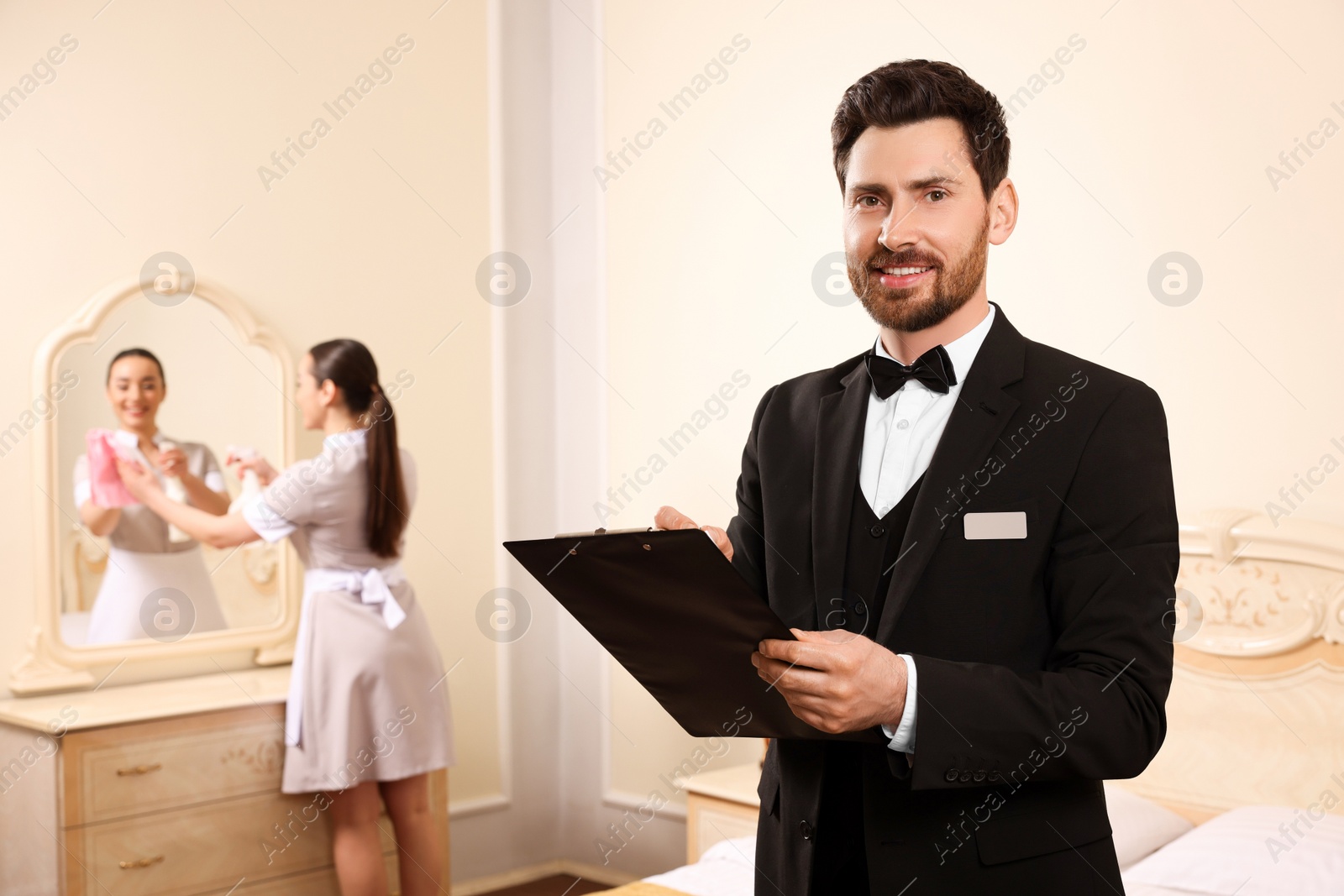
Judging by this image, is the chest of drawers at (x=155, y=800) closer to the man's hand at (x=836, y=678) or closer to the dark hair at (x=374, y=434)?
the dark hair at (x=374, y=434)

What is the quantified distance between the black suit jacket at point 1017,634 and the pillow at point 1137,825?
1.38 metres

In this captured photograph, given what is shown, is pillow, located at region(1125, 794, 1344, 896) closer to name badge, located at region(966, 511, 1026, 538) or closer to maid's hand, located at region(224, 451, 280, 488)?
name badge, located at region(966, 511, 1026, 538)

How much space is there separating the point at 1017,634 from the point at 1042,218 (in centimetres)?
216

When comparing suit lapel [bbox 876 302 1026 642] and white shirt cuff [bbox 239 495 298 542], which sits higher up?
suit lapel [bbox 876 302 1026 642]

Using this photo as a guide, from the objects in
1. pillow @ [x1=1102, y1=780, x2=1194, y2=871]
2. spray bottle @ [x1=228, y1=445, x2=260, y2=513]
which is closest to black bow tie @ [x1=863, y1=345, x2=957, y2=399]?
pillow @ [x1=1102, y1=780, x2=1194, y2=871]

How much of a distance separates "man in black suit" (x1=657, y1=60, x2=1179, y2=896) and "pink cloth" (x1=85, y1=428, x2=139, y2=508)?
2.64 m

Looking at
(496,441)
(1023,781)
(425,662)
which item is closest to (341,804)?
(425,662)

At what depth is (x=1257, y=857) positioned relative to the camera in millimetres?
2078

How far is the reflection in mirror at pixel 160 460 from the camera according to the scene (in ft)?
10.8

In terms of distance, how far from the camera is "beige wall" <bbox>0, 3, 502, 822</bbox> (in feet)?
10.8

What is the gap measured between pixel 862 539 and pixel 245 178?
125 inches

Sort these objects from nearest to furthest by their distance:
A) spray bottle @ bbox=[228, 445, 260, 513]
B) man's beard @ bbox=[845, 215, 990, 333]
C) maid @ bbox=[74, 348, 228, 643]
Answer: man's beard @ bbox=[845, 215, 990, 333] < maid @ bbox=[74, 348, 228, 643] < spray bottle @ bbox=[228, 445, 260, 513]

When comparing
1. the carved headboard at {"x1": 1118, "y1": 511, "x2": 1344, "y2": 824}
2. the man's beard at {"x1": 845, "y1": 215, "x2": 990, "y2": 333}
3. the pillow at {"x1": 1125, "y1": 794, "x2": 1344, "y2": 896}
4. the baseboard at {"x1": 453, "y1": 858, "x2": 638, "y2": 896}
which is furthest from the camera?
the baseboard at {"x1": 453, "y1": 858, "x2": 638, "y2": 896}

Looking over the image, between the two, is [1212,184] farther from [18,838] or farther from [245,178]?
[18,838]
